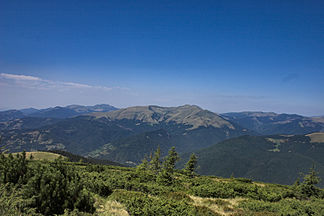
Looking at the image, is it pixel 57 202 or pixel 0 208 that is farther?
pixel 57 202

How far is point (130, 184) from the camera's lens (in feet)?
57.1

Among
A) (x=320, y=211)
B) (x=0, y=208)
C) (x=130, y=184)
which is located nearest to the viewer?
A: (x=0, y=208)

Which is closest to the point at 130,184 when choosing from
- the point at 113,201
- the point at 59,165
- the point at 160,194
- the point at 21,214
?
the point at 160,194

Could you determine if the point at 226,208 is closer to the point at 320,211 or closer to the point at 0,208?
the point at 320,211

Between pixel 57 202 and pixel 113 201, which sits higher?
pixel 57 202

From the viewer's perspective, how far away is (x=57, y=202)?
806cm

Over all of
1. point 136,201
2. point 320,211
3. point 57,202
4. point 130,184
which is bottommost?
point 130,184

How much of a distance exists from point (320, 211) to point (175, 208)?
10.8 meters

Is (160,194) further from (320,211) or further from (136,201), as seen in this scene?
(320,211)

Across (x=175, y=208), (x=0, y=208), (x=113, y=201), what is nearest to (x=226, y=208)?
(x=175, y=208)

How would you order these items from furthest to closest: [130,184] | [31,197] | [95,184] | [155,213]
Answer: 1. [130,184]
2. [95,184]
3. [155,213]
4. [31,197]

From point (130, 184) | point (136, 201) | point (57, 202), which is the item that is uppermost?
point (57, 202)

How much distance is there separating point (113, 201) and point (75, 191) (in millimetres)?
4030

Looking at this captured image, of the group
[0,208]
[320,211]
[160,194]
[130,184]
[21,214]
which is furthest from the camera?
[130,184]
